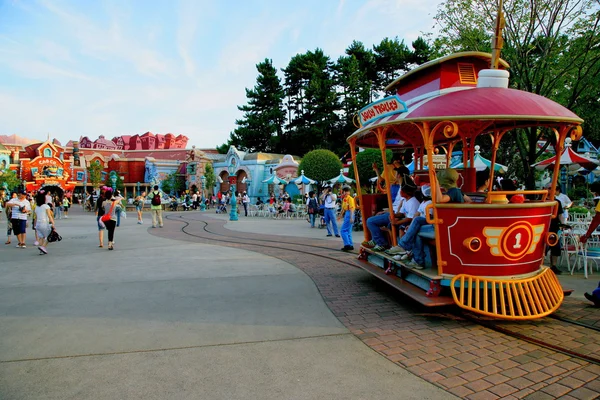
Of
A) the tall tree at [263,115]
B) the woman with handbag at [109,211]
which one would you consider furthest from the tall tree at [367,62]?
the woman with handbag at [109,211]

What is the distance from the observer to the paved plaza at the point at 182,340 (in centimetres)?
325

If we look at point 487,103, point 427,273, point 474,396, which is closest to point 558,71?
point 487,103

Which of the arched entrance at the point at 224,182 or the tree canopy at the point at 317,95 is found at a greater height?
the tree canopy at the point at 317,95

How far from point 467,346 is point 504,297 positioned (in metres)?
0.95

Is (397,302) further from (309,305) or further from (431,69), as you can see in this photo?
(431,69)

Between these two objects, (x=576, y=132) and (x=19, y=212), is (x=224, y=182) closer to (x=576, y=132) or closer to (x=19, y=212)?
(x=19, y=212)

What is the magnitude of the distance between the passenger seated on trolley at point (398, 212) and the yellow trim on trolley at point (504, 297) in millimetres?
1568

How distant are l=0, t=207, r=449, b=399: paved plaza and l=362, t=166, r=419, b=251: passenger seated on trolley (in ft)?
4.29

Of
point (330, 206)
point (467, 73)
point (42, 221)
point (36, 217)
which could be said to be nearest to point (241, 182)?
point (330, 206)

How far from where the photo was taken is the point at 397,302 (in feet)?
18.8

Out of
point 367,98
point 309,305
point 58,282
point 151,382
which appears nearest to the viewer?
point 151,382

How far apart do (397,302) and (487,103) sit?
2.88 metres

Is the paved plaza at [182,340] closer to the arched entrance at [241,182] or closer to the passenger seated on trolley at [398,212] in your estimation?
the passenger seated on trolley at [398,212]

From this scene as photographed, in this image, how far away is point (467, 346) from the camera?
162 inches
